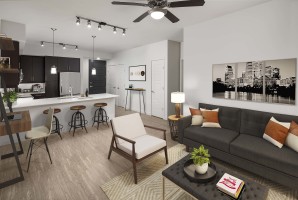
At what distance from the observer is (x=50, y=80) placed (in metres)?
6.95

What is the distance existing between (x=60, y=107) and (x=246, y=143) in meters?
4.53

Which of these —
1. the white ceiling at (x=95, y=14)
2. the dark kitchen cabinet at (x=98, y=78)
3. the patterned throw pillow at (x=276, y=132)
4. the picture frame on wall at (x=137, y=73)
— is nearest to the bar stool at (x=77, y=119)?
the white ceiling at (x=95, y=14)

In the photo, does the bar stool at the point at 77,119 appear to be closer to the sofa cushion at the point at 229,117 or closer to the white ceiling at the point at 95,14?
the white ceiling at the point at 95,14

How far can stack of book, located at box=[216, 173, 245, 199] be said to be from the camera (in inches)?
65.4

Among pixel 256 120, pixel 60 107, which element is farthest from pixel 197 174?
pixel 60 107

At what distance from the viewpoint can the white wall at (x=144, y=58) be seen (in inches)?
240

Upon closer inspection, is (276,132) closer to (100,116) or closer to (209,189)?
(209,189)

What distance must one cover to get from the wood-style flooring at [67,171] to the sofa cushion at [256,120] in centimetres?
159

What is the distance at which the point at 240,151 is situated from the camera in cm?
261

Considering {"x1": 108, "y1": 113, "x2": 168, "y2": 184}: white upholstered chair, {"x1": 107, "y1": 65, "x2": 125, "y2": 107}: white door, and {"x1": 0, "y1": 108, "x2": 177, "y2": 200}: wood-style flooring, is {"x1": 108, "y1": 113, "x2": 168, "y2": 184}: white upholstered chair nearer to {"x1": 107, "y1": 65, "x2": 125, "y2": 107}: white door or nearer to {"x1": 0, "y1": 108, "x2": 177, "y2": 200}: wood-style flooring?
{"x1": 0, "y1": 108, "x2": 177, "y2": 200}: wood-style flooring

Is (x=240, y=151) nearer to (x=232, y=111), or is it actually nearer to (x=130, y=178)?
(x=232, y=111)

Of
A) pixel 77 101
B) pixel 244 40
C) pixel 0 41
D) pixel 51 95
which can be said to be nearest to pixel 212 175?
pixel 244 40

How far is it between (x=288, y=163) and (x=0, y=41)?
4321 mm

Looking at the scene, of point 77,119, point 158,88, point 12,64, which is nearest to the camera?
point 12,64
